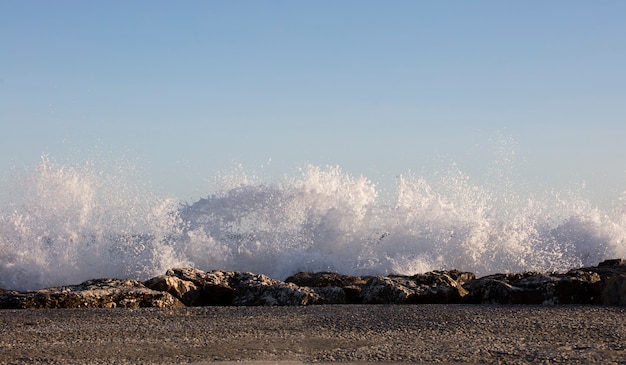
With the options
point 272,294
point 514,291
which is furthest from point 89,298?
point 514,291

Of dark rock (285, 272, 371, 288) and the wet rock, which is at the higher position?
dark rock (285, 272, 371, 288)

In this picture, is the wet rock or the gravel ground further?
the wet rock

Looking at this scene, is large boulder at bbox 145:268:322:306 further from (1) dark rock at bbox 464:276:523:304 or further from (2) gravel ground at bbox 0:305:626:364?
(1) dark rock at bbox 464:276:523:304

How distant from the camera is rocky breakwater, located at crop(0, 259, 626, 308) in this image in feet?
28.1

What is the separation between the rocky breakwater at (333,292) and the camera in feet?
28.1

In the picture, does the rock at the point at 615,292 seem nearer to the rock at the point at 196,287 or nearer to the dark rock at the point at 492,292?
the dark rock at the point at 492,292

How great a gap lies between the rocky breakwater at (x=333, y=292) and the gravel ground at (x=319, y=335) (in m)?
0.64

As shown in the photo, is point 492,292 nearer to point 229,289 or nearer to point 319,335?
point 229,289

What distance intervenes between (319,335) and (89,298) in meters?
3.47

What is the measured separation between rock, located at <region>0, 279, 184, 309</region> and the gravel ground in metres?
0.59

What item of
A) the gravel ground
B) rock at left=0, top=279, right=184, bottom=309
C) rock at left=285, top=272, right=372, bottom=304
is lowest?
the gravel ground

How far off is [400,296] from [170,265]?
20.3 feet

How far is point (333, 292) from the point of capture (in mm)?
9133

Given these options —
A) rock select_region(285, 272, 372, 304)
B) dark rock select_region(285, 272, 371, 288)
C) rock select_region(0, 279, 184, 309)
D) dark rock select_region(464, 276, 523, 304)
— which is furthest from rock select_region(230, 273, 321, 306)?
dark rock select_region(464, 276, 523, 304)
